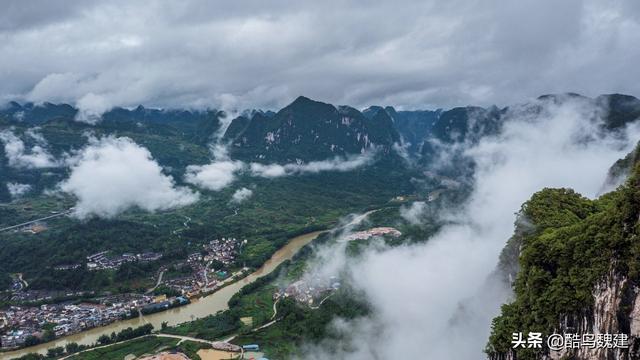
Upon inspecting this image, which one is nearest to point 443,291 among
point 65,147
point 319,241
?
point 319,241

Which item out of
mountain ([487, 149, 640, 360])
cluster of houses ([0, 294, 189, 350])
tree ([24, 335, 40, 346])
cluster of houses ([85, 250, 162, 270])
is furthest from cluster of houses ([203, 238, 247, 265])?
mountain ([487, 149, 640, 360])

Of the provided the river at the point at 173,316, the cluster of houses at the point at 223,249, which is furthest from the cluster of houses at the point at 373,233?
the cluster of houses at the point at 223,249

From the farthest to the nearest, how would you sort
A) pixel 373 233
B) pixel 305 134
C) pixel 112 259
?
pixel 305 134 < pixel 373 233 < pixel 112 259

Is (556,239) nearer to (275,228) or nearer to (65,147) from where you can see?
(275,228)

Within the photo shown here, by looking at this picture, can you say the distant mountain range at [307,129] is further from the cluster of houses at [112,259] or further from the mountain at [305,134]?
the cluster of houses at [112,259]

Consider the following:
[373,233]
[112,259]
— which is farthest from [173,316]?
[373,233]

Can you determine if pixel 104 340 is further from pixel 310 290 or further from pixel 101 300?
pixel 310 290
